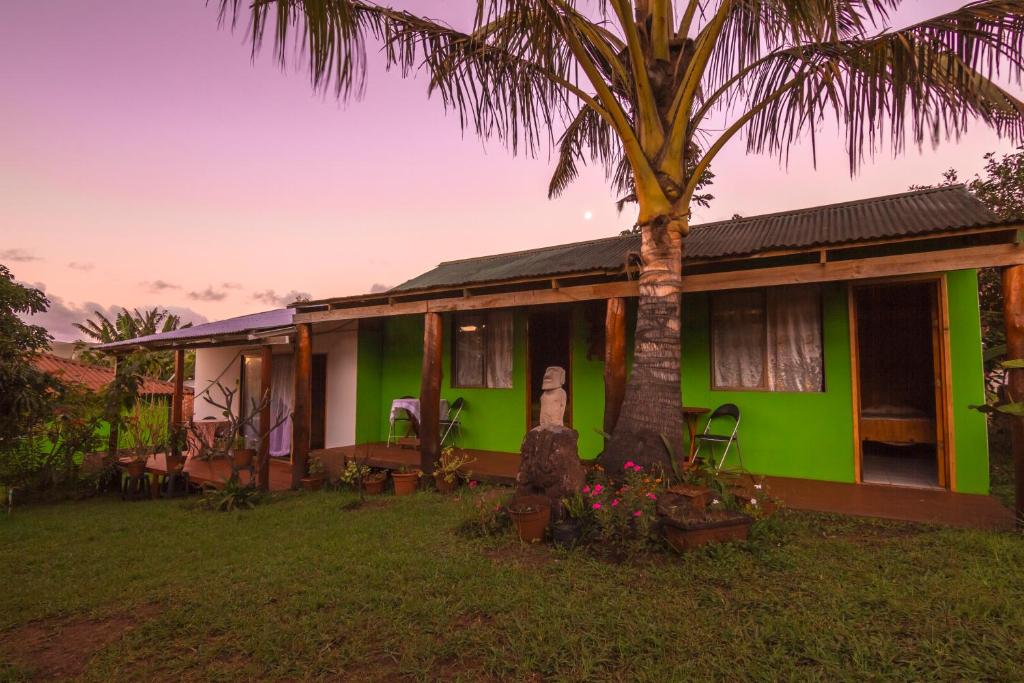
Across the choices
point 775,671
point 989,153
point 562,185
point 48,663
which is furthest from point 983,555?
point 989,153

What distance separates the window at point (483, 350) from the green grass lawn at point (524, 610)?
429 centimetres

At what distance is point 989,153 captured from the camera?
11.0m

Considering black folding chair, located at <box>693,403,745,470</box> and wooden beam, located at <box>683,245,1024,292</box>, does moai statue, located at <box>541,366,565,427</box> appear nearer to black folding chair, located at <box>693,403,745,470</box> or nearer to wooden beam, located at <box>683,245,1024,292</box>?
wooden beam, located at <box>683,245,1024,292</box>

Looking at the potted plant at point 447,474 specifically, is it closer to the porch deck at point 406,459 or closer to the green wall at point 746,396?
the porch deck at point 406,459

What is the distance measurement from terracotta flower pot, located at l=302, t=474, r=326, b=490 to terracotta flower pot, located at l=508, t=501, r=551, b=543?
175 inches

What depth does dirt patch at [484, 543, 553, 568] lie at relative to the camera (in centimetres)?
428

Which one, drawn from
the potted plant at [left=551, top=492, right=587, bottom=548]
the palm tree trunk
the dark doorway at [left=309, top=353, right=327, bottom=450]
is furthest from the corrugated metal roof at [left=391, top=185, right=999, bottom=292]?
the dark doorway at [left=309, top=353, right=327, bottom=450]

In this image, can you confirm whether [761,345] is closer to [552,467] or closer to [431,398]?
[552,467]

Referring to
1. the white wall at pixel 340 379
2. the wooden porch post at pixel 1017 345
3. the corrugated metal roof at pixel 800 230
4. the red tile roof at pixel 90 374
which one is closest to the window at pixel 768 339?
the corrugated metal roof at pixel 800 230

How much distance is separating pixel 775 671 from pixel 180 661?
3.35m

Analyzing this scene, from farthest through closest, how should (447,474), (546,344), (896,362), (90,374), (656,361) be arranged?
(90,374) < (546,344) < (896,362) < (447,474) < (656,361)

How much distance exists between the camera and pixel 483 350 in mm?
9414

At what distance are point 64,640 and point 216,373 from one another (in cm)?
947

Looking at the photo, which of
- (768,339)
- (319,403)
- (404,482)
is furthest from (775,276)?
(319,403)
